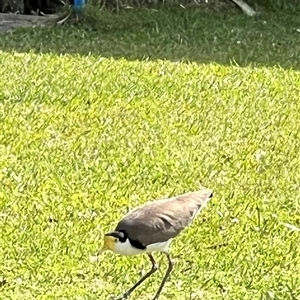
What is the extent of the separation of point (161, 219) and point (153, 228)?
0.07 metres

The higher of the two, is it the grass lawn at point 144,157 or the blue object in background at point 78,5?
the grass lawn at point 144,157

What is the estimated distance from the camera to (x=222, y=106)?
680 cm

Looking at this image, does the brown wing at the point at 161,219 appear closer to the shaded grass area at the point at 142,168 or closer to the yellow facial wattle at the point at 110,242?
the yellow facial wattle at the point at 110,242

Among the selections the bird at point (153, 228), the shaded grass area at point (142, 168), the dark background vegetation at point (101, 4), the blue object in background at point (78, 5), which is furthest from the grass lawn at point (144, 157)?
the dark background vegetation at point (101, 4)

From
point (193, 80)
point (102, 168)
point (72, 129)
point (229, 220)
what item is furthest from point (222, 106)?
point (229, 220)

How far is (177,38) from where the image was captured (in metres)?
9.53

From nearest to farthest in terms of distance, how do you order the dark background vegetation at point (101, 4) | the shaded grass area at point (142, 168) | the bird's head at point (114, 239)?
the bird's head at point (114, 239) < the shaded grass area at point (142, 168) < the dark background vegetation at point (101, 4)

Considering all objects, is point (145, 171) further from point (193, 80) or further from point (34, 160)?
point (193, 80)

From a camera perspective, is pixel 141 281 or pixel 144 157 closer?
pixel 141 281

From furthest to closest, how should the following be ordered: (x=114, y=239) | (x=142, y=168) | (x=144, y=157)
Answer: (x=144, y=157)
(x=142, y=168)
(x=114, y=239)

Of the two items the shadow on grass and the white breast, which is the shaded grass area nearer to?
the white breast

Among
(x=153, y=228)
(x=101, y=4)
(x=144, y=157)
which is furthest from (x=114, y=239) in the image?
(x=101, y=4)

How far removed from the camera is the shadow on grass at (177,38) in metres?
8.61

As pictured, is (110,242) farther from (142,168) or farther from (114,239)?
(142,168)
